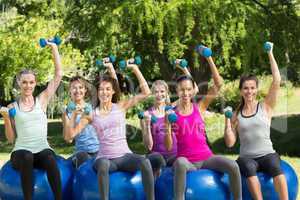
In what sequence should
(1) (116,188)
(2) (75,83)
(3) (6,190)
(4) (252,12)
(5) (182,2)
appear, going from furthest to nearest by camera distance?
(4) (252,12) → (5) (182,2) → (2) (75,83) → (3) (6,190) → (1) (116,188)

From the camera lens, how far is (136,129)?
1734cm

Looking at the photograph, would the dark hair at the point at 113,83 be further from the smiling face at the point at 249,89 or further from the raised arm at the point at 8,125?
the smiling face at the point at 249,89

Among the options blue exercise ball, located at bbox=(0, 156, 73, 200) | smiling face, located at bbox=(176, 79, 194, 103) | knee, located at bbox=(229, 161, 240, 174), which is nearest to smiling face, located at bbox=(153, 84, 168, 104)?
smiling face, located at bbox=(176, 79, 194, 103)

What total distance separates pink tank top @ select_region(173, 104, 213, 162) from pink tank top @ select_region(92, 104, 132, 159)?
21.2 inches

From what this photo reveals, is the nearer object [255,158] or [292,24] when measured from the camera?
[255,158]

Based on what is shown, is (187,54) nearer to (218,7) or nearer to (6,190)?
(218,7)

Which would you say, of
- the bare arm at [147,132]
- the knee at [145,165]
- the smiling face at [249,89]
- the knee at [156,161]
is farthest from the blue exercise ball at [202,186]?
the smiling face at [249,89]

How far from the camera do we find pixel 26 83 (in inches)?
220

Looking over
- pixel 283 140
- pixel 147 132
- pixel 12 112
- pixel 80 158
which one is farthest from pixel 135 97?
pixel 283 140

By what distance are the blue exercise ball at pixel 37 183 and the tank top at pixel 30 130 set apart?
28 centimetres

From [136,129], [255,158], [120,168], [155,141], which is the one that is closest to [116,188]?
[120,168]

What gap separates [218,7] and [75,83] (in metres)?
5.26

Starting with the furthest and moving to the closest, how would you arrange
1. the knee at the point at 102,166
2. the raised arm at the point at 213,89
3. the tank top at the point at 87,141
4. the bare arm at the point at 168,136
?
the tank top at the point at 87,141 < the raised arm at the point at 213,89 < the bare arm at the point at 168,136 < the knee at the point at 102,166

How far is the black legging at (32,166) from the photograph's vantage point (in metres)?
5.39
